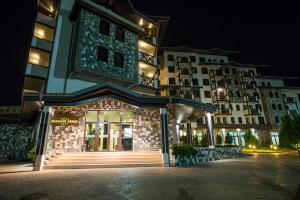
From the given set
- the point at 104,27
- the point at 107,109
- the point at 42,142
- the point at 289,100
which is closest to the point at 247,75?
the point at 289,100

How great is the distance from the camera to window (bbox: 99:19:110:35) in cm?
1828

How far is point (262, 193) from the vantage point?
4.88 metres

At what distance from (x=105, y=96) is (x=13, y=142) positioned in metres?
13.5

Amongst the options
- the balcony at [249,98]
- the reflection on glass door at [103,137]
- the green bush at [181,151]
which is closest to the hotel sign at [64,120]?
the reflection on glass door at [103,137]

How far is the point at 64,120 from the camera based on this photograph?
14.0 m

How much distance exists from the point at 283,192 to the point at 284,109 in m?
50.4

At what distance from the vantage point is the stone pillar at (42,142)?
10.5 m

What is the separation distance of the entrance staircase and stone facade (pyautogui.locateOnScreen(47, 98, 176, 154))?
2140mm

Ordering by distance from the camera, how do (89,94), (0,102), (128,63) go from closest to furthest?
(89,94)
(128,63)
(0,102)

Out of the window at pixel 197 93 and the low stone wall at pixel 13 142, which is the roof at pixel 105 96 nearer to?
the low stone wall at pixel 13 142

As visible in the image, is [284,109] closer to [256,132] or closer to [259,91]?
[259,91]


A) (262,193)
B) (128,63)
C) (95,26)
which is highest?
(95,26)

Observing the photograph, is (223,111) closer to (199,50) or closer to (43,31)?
(199,50)

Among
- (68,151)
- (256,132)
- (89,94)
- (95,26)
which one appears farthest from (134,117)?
(256,132)
